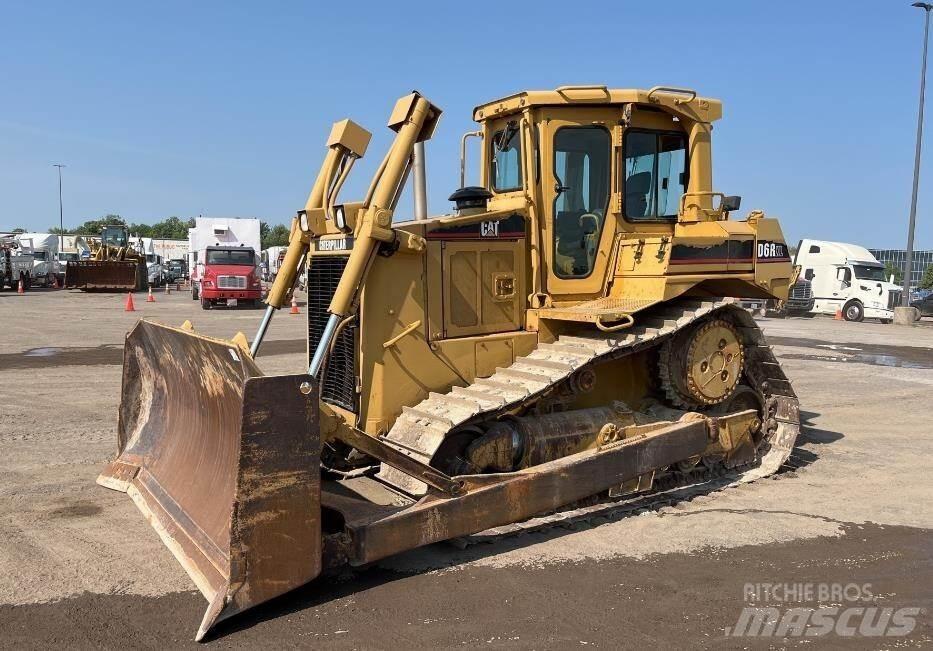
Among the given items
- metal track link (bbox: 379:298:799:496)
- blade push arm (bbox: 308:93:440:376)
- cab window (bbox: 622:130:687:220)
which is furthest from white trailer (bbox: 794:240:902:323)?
blade push arm (bbox: 308:93:440:376)

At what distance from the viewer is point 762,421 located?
7.00 metres

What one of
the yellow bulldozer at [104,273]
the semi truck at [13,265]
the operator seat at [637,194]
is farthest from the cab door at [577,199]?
the semi truck at [13,265]

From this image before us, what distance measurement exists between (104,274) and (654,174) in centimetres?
3400

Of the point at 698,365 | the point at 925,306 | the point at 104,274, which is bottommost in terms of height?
the point at 925,306

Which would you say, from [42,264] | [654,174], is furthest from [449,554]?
[42,264]

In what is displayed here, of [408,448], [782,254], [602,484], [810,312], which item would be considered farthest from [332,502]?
[810,312]

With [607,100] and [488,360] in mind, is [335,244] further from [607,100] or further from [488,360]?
[607,100]

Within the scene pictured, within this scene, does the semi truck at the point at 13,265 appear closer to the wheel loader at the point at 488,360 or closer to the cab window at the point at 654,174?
the wheel loader at the point at 488,360

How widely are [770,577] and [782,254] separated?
3.51 m

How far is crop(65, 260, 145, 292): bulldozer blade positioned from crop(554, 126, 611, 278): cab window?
3301 centimetres

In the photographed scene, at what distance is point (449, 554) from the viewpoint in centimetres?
482

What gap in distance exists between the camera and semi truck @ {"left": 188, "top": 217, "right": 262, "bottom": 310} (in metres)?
26.4

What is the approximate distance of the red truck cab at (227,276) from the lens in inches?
1034

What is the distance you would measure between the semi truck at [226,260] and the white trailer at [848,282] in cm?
2028
